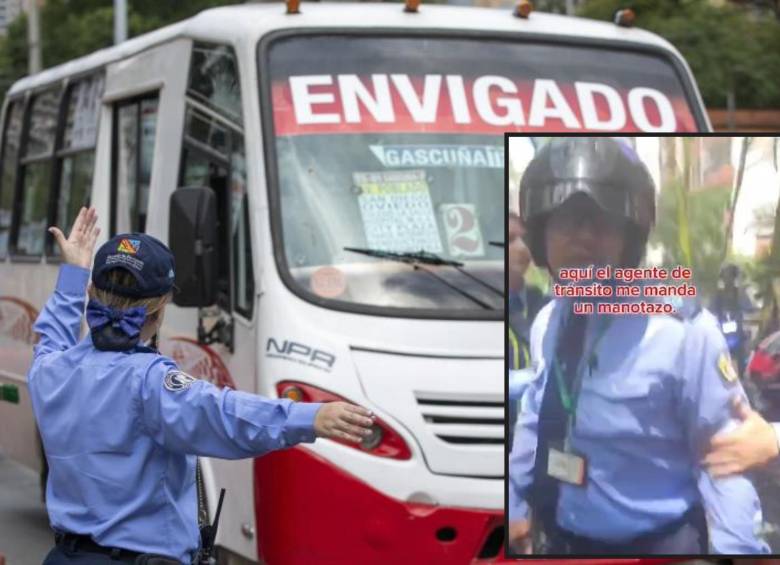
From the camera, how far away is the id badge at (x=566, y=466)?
412 centimetres

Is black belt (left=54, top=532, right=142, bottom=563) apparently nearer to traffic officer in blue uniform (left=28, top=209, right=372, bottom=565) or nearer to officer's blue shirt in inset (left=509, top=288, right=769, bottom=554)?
traffic officer in blue uniform (left=28, top=209, right=372, bottom=565)

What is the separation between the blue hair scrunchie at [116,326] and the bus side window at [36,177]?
6436mm

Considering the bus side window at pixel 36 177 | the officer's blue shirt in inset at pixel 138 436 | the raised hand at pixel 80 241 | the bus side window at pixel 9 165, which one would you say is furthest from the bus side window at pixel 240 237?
the bus side window at pixel 9 165

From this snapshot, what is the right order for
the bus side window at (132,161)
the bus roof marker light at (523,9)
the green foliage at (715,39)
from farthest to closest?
the green foliage at (715,39)
the bus side window at (132,161)
the bus roof marker light at (523,9)

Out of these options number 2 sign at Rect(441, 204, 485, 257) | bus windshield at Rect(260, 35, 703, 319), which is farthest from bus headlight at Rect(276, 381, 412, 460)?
number 2 sign at Rect(441, 204, 485, 257)

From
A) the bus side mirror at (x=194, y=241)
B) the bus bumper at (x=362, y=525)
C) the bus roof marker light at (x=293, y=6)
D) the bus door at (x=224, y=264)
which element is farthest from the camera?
the bus roof marker light at (x=293, y=6)

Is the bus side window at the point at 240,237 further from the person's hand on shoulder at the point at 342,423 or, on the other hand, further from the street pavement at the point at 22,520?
the person's hand on shoulder at the point at 342,423

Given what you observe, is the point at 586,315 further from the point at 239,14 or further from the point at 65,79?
the point at 65,79

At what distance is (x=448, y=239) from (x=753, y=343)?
3063 mm

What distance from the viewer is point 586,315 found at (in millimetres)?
4074

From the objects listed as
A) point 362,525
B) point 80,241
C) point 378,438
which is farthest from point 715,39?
point 80,241

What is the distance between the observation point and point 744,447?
13.6 feet

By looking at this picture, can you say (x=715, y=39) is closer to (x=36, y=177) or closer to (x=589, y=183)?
(x=36, y=177)

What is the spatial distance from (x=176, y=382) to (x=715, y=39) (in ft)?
64.7
